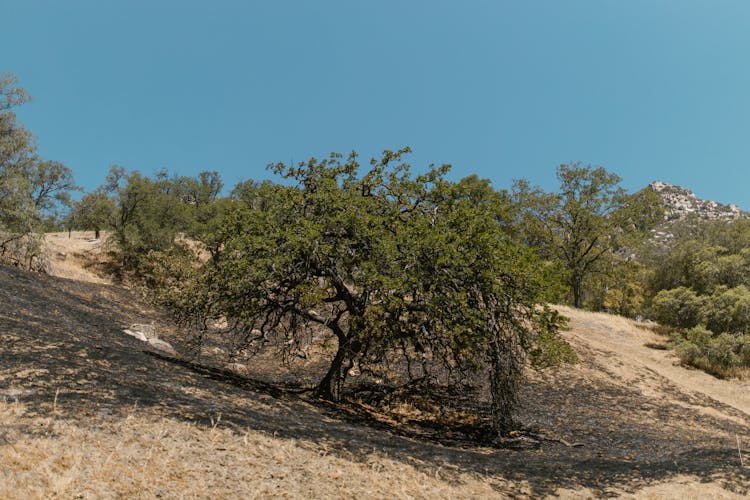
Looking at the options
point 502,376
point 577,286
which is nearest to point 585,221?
point 577,286

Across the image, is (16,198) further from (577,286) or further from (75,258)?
(577,286)

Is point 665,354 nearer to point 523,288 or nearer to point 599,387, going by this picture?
point 599,387

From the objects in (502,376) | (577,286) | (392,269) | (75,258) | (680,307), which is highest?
(577,286)

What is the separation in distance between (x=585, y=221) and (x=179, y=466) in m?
43.4

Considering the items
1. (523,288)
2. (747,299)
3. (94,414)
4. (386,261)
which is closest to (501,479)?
(523,288)

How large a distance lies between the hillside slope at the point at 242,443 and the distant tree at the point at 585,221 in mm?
28875

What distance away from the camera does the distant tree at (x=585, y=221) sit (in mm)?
42219

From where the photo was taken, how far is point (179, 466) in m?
6.12

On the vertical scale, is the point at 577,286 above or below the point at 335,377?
above

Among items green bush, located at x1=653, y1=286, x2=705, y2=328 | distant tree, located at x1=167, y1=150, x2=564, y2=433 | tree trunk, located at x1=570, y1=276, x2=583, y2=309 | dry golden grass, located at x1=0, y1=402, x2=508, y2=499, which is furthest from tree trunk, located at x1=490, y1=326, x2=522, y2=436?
tree trunk, located at x1=570, y1=276, x2=583, y2=309

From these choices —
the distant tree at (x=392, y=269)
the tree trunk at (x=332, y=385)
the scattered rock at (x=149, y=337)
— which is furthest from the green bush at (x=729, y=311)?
the scattered rock at (x=149, y=337)

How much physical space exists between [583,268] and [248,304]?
39.4 m

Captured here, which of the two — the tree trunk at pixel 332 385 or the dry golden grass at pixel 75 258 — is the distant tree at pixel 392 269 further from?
the dry golden grass at pixel 75 258

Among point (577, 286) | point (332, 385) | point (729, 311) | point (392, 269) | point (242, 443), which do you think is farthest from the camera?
point (577, 286)
